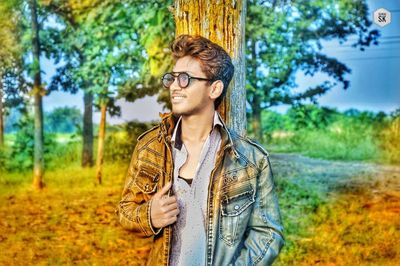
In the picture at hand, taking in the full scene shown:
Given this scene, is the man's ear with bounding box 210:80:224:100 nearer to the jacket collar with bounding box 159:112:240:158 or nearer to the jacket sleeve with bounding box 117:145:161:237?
the jacket collar with bounding box 159:112:240:158

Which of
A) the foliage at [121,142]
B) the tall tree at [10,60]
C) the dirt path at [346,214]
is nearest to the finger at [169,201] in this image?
the foliage at [121,142]

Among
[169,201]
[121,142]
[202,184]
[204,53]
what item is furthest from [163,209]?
[121,142]

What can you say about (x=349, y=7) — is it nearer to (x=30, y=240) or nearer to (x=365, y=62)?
(x=365, y=62)

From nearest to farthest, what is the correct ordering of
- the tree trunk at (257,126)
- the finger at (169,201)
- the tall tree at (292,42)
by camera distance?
the finger at (169,201)
the tall tree at (292,42)
the tree trunk at (257,126)

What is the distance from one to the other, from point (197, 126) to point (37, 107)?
89.3 inches

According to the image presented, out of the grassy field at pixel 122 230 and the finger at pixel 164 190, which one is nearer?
the finger at pixel 164 190

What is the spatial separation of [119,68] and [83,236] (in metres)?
1.12

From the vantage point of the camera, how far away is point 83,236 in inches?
156

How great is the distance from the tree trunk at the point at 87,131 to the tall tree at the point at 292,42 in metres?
1.05

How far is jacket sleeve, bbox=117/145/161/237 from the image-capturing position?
190 cm

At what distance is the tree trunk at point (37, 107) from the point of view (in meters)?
3.97

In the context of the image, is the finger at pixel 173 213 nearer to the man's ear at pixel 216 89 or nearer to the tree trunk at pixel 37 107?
the man's ear at pixel 216 89

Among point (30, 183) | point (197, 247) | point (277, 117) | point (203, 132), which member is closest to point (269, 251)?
point (197, 247)

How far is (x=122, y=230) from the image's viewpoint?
400 cm
